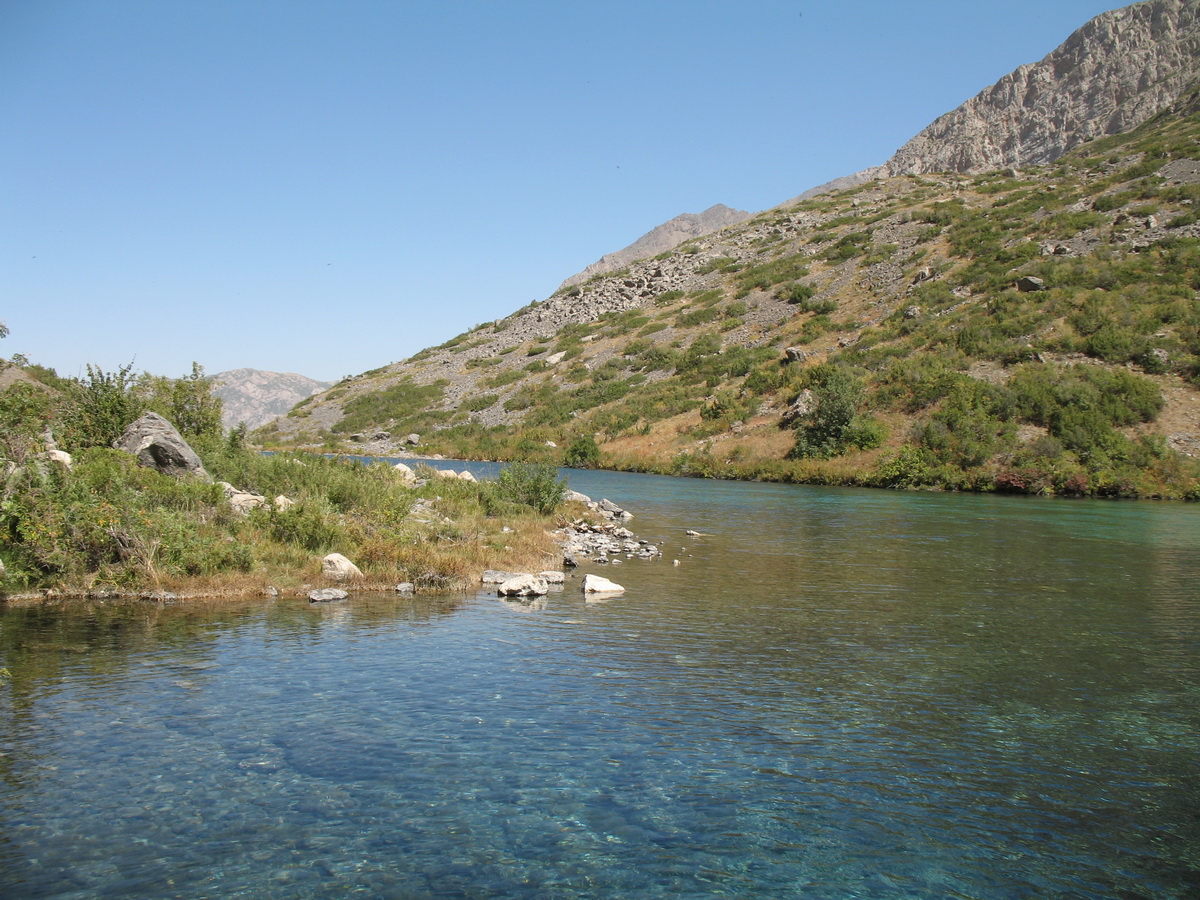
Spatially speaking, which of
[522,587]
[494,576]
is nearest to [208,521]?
[494,576]

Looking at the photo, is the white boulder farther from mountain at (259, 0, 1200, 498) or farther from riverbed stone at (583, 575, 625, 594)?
mountain at (259, 0, 1200, 498)

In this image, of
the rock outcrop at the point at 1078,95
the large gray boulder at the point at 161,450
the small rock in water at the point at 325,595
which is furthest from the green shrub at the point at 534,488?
the rock outcrop at the point at 1078,95

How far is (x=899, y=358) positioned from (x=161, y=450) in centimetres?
4474

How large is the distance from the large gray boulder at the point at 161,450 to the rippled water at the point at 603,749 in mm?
6262

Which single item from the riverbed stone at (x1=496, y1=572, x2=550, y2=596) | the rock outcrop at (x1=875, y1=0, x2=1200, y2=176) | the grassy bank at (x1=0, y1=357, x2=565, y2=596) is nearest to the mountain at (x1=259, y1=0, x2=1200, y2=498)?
the rock outcrop at (x1=875, y1=0, x2=1200, y2=176)

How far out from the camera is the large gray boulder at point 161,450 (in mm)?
17672

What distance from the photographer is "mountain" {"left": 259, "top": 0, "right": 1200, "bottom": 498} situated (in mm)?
40281

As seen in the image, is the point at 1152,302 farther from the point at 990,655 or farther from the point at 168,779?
the point at 168,779

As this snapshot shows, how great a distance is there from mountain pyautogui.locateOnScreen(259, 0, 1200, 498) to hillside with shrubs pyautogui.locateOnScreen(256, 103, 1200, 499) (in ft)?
0.57

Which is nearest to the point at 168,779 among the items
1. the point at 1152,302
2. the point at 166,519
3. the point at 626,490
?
the point at 166,519

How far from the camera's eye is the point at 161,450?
17.8m

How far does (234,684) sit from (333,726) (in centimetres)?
187

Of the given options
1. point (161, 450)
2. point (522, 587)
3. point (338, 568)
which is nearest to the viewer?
point (522, 587)

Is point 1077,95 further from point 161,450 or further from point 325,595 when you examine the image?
point 325,595
